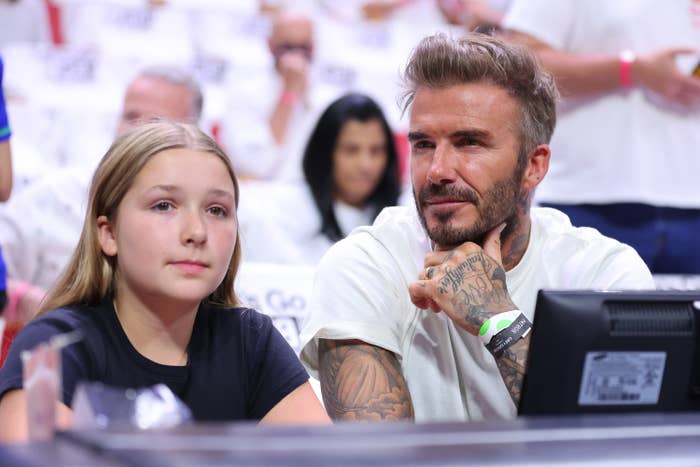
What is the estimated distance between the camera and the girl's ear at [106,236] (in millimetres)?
1732

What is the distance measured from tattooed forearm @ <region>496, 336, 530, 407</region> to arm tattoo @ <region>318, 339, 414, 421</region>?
191 millimetres

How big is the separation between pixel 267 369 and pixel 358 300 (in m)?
0.25

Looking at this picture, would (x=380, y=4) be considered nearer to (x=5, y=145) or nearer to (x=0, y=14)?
(x=0, y=14)

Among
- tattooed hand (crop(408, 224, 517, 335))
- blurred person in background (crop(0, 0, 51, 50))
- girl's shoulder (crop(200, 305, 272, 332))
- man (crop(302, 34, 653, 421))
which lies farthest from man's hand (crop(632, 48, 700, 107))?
blurred person in background (crop(0, 0, 51, 50))

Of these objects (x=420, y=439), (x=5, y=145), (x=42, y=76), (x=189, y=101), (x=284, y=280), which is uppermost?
(x=42, y=76)

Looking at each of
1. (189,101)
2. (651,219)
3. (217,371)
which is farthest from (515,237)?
(189,101)

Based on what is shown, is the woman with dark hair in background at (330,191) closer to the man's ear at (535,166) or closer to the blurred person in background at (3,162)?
the blurred person in background at (3,162)

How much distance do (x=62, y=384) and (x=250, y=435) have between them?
0.75 metres

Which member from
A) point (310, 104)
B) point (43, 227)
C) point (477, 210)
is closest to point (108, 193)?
point (477, 210)

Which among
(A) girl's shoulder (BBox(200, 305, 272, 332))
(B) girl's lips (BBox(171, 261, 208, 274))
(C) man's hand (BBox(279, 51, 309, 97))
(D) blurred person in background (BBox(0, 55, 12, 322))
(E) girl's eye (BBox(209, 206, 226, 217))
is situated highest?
(C) man's hand (BBox(279, 51, 309, 97))

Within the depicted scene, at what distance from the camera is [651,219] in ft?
9.59

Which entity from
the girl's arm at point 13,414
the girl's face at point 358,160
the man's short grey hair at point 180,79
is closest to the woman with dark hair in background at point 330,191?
the girl's face at point 358,160

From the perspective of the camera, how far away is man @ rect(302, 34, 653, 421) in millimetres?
1844

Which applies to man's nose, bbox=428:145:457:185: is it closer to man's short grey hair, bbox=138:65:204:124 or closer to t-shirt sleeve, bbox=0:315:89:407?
t-shirt sleeve, bbox=0:315:89:407
